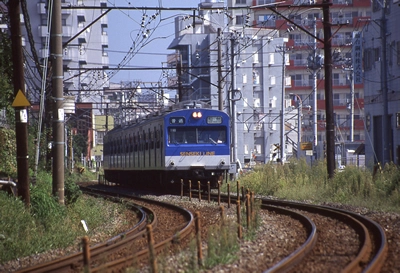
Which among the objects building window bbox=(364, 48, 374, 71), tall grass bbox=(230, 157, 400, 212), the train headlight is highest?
building window bbox=(364, 48, 374, 71)

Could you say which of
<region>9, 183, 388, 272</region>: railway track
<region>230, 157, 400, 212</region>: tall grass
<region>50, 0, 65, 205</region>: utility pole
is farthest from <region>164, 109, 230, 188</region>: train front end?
<region>9, 183, 388, 272</region>: railway track

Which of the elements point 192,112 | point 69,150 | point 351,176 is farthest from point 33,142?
point 69,150

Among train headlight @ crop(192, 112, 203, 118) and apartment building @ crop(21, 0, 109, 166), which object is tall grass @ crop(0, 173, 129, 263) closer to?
train headlight @ crop(192, 112, 203, 118)

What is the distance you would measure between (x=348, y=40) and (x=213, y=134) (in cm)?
4488

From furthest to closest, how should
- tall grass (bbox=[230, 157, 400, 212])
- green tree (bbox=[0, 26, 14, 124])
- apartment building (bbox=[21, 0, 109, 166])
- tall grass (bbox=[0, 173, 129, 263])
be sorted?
apartment building (bbox=[21, 0, 109, 166])
green tree (bbox=[0, 26, 14, 124])
tall grass (bbox=[230, 157, 400, 212])
tall grass (bbox=[0, 173, 129, 263])

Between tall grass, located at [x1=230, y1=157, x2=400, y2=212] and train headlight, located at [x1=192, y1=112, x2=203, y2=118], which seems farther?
train headlight, located at [x1=192, y1=112, x2=203, y2=118]

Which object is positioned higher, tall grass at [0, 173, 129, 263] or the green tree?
the green tree

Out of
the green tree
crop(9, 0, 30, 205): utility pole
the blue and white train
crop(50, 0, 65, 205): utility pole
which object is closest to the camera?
crop(9, 0, 30, 205): utility pole

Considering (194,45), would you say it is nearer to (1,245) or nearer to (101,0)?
(101,0)

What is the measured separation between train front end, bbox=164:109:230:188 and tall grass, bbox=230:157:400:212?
7.39 ft

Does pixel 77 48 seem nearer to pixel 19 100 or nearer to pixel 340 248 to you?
pixel 19 100

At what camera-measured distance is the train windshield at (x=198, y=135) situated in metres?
25.8

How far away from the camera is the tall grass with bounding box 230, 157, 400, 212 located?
19766mm

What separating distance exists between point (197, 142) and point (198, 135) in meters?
0.26
